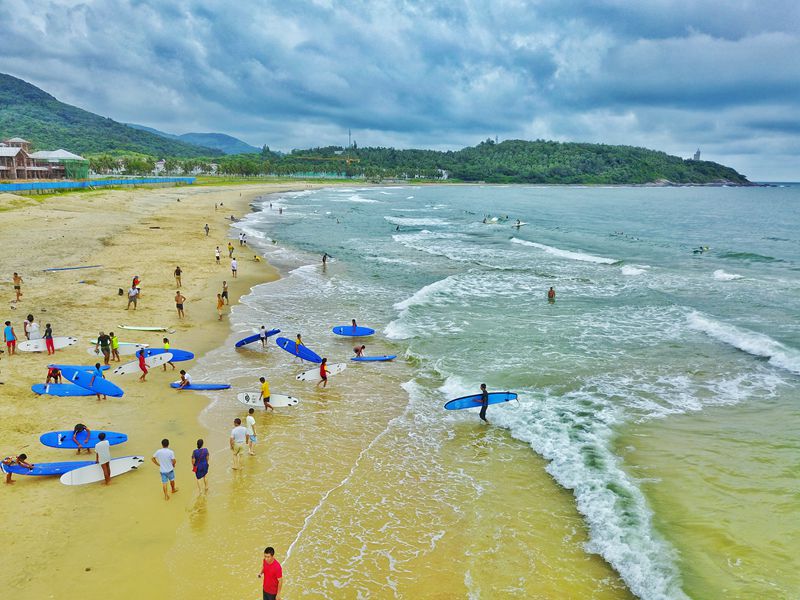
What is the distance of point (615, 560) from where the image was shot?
34.2ft

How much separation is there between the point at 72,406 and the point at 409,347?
12.7 metres

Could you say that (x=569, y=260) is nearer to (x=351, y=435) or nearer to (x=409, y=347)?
(x=409, y=347)

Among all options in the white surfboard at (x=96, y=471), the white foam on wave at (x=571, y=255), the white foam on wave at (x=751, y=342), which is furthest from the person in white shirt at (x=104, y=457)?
the white foam on wave at (x=571, y=255)

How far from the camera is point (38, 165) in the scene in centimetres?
8994

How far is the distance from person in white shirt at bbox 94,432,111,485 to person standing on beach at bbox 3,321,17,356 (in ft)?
28.7

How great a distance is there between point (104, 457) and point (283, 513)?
172 inches

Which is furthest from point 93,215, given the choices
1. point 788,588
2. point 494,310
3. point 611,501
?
point 788,588

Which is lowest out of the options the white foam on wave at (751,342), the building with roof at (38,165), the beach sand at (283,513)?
the beach sand at (283,513)

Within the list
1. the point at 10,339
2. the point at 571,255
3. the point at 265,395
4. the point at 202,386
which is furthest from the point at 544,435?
the point at 571,255

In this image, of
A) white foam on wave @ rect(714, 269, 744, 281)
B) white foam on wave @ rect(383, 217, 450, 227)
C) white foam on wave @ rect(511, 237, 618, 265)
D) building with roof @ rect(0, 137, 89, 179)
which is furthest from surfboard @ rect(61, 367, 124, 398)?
building with roof @ rect(0, 137, 89, 179)

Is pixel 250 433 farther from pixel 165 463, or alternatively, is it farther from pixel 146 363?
pixel 146 363

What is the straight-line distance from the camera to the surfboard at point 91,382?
16219mm

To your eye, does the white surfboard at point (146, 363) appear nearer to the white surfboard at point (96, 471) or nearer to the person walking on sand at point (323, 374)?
the person walking on sand at point (323, 374)

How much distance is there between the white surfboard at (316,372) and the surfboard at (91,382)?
5.93 metres
